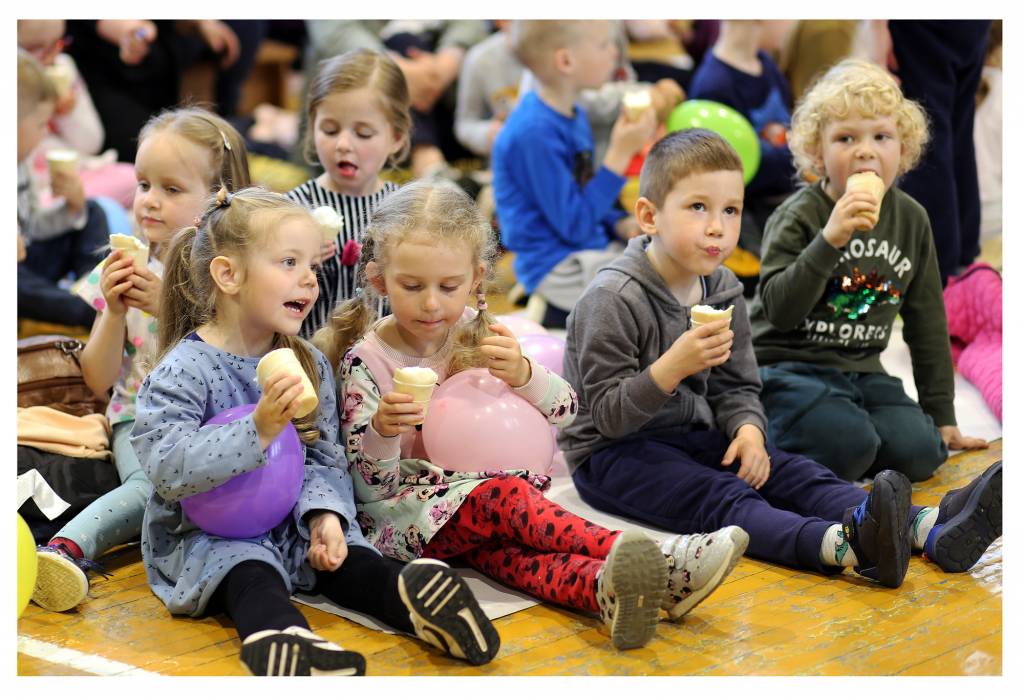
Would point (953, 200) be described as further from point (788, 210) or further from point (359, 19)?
point (359, 19)

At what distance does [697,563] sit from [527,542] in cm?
35

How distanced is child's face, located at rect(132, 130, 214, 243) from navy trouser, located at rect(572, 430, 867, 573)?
3.55 ft

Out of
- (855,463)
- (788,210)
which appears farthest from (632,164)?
(855,463)

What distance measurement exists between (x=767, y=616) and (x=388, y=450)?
30.8 inches

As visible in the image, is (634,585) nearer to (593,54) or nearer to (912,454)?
(912,454)

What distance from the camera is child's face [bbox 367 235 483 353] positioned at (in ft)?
8.13

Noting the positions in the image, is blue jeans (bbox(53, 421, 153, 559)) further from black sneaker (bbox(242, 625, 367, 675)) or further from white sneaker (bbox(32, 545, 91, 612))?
black sneaker (bbox(242, 625, 367, 675))

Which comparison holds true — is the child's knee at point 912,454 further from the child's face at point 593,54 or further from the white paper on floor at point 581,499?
the child's face at point 593,54

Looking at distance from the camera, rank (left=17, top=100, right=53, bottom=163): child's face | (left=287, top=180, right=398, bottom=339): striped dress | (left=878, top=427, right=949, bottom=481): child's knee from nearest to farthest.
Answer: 1. (left=878, top=427, right=949, bottom=481): child's knee
2. (left=287, top=180, right=398, bottom=339): striped dress
3. (left=17, top=100, right=53, bottom=163): child's face

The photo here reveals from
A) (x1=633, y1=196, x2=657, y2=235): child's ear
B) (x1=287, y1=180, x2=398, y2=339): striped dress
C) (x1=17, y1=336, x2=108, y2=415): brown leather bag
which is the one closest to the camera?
(x1=633, y1=196, x2=657, y2=235): child's ear

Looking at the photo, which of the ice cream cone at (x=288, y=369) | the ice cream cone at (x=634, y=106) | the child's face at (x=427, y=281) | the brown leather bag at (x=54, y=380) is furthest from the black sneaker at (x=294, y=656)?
the ice cream cone at (x=634, y=106)

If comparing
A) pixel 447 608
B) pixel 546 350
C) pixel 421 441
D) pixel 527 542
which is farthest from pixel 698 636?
pixel 546 350

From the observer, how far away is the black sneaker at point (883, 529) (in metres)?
2.36

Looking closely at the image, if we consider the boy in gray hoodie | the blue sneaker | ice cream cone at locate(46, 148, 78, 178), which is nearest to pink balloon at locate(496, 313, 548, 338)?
the boy in gray hoodie
